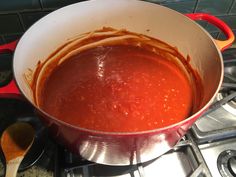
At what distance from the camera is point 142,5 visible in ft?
2.03

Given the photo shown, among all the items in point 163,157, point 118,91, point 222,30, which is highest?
point 222,30

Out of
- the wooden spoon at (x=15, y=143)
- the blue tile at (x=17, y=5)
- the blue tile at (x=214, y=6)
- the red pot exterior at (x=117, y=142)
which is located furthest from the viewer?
the blue tile at (x=214, y=6)

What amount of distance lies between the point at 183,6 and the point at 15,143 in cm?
51

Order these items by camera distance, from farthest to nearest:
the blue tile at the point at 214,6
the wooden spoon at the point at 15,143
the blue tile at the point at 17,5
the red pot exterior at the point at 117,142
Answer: the blue tile at the point at 214,6 → the blue tile at the point at 17,5 → the wooden spoon at the point at 15,143 → the red pot exterior at the point at 117,142

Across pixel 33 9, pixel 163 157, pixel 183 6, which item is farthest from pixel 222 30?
pixel 33 9

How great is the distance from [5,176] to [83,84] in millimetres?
247

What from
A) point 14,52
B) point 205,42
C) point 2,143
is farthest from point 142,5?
point 2,143

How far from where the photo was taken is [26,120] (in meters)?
0.60

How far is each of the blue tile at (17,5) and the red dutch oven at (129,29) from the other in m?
0.08

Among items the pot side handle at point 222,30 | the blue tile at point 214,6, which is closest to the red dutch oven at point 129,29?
the pot side handle at point 222,30

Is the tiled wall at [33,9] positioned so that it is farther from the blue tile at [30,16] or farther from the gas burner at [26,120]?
the gas burner at [26,120]

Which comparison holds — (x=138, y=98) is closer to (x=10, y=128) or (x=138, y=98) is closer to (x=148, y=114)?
(x=148, y=114)

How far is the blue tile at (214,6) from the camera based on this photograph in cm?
72

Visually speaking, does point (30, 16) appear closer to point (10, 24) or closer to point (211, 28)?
point (10, 24)
